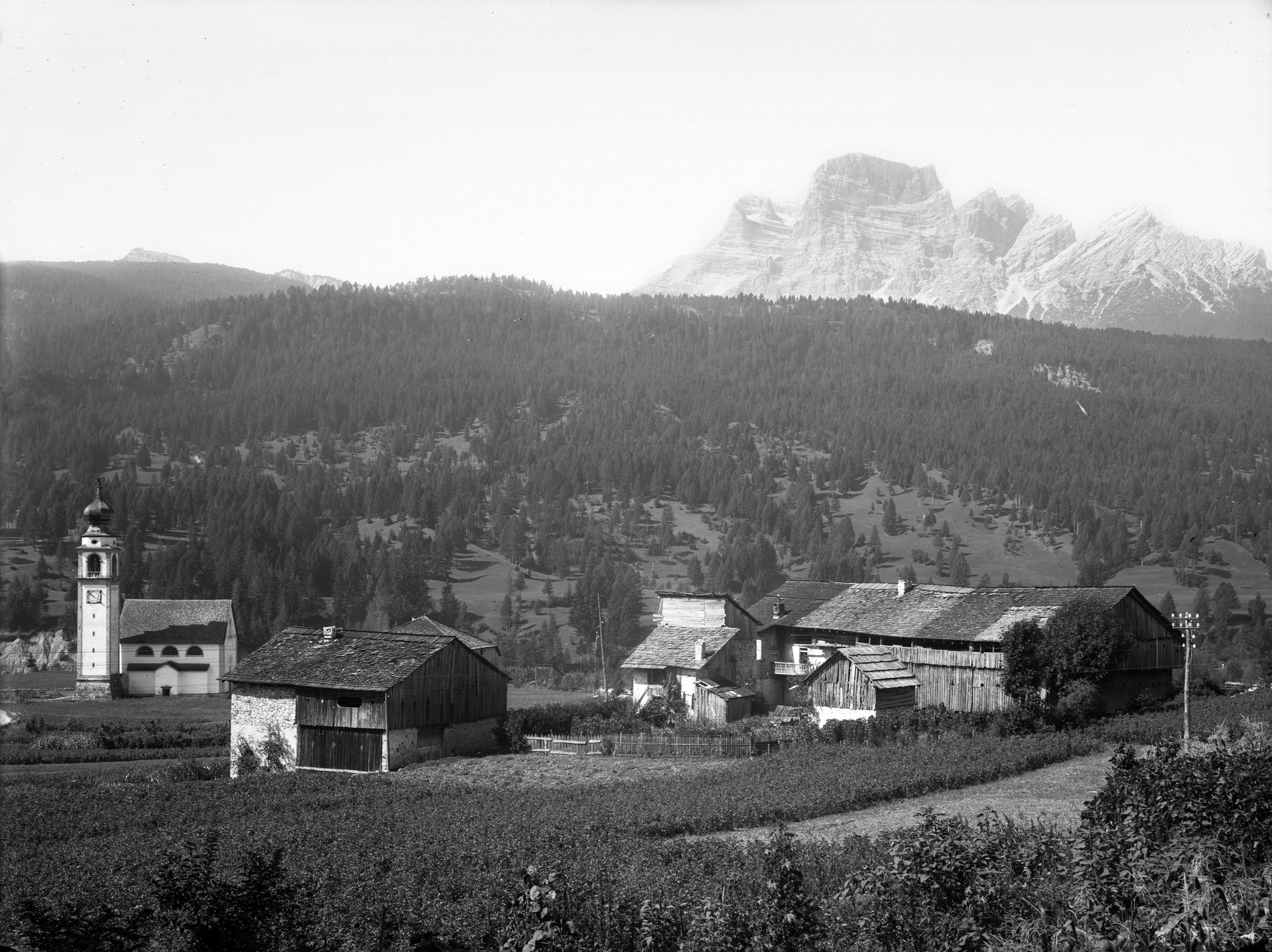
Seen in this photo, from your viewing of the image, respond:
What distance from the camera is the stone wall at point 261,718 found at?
49.2 meters

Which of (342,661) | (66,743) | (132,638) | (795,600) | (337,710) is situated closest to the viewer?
(337,710)

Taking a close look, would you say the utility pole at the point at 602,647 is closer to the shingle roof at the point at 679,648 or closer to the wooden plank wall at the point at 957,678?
the shingle roof at the point at 679,648

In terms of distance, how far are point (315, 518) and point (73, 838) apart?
12408cm

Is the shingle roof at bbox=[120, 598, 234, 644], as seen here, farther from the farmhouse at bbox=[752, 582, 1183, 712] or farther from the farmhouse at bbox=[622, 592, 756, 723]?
the farmhouse at bbox=[752, 582, 1183, 712]

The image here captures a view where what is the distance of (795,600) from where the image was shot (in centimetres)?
7375

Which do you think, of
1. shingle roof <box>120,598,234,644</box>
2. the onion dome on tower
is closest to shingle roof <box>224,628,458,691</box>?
shingle roof <box>120,598,234,644</box>

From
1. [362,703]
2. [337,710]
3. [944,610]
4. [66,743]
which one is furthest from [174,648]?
[944,610]

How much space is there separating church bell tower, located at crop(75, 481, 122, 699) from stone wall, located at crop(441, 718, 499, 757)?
45.5 meters

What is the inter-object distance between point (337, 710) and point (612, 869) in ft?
85.8

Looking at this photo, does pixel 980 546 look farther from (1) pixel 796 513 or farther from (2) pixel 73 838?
(2) pixel 73 838

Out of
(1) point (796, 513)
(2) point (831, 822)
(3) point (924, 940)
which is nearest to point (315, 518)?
(1) point (796, 513)

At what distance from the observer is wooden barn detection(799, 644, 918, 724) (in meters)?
53.1

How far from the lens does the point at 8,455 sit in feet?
517

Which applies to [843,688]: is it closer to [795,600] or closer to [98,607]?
[795,600]
